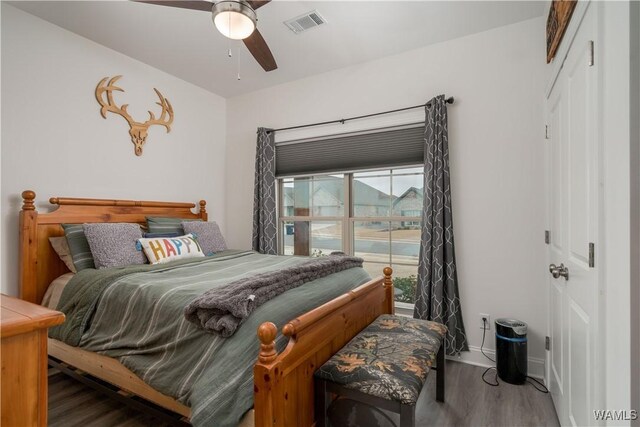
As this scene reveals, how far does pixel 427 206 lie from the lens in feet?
8.72

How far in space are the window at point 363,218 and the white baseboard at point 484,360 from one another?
0.63 metres

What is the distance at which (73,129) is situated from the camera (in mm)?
2635

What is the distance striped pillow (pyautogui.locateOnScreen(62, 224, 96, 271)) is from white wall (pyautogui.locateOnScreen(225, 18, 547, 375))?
264 centimetres

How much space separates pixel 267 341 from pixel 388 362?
62 centimetres

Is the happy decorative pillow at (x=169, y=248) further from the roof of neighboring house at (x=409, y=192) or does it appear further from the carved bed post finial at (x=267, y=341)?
the roof of neighboring house at (x=409, y=192)

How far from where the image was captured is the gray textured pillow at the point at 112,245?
7.53 ft

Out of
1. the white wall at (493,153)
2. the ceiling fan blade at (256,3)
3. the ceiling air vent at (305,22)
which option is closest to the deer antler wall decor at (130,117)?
the ceiling air vent at (305,22)

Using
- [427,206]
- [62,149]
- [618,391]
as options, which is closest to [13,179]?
[62,149]

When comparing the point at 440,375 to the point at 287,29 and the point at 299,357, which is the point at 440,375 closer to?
the point at 299,357

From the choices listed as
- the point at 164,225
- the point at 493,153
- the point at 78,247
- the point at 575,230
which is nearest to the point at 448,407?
the point at 575,230

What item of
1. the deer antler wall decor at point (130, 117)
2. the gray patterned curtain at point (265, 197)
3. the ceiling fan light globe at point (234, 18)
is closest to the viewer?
the ceiling fan light globe at point (234, 18)

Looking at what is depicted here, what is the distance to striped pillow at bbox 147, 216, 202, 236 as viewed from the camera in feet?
9.38

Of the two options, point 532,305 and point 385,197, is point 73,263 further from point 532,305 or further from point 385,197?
point 532,305

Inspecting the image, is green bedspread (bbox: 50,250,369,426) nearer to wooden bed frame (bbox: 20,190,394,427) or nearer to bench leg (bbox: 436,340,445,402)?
wooden bed frame (bbox: 20,190,394,427)
